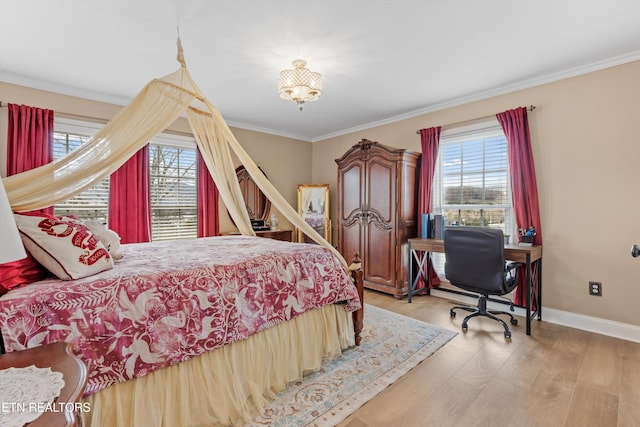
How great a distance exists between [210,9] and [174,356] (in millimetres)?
2164

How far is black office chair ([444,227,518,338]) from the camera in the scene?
269cm

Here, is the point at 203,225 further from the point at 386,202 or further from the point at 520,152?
the point at 520,152

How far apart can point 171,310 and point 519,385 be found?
225cm

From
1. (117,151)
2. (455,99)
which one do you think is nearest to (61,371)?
(117,151)

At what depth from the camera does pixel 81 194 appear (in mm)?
3258

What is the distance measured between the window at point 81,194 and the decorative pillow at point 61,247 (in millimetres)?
1989

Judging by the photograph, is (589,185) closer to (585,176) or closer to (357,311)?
(585,176)

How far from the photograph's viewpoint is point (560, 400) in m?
1.83

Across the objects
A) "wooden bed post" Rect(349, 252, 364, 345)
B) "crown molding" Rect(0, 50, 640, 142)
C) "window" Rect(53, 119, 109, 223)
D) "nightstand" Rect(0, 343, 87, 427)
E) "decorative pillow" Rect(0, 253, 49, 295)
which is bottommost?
"wooden bed post" Rect(349, 252, 364, 345)

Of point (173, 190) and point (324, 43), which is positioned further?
point (173, 190)

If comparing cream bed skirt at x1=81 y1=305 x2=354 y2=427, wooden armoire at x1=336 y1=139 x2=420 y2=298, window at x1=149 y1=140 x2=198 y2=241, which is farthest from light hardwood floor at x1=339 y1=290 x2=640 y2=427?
window at x1=149 y1=140 x2=198 y2=241

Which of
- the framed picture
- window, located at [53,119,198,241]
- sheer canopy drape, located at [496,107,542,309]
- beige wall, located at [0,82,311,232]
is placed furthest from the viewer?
the framed picture

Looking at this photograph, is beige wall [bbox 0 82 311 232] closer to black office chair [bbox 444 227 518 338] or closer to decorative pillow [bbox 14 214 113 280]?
decorative pillow [bbox 14 214 113 280]

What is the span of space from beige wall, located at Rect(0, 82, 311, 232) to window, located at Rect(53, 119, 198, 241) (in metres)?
0.18
